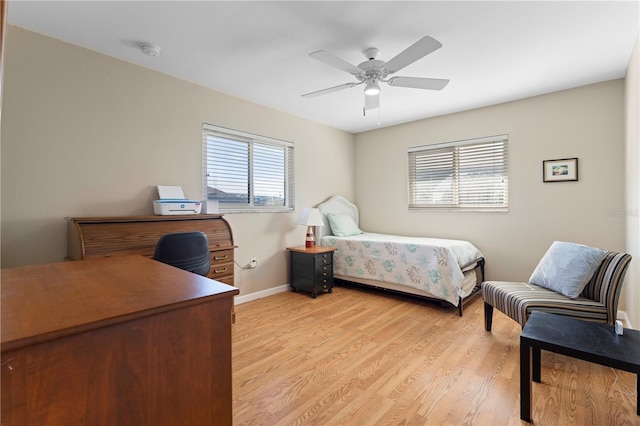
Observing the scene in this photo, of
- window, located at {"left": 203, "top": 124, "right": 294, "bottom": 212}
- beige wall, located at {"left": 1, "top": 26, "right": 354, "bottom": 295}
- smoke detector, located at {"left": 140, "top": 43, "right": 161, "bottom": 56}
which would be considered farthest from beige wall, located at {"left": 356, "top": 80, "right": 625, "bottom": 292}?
smoke detector, located at {"left": 140, "top": 43, "right": 161, "bottom": 56}

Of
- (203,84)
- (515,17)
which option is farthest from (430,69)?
(203,84)

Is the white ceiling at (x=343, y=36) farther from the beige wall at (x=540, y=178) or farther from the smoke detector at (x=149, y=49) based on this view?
the beige wall at (x=540, y=178)

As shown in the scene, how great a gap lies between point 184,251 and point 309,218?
6.56 ft

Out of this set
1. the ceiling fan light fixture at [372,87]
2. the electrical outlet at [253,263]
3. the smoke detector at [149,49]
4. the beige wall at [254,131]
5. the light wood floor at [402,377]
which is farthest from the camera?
the electrical outlet at [253,263]

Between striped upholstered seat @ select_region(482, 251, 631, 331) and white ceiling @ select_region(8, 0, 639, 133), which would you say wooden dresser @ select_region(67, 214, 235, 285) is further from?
striped upholstered seat @ select_region(482, 251, 631, 331)

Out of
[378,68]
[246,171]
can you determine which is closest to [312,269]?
[246,171]

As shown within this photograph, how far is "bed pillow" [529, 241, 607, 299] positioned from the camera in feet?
7.41

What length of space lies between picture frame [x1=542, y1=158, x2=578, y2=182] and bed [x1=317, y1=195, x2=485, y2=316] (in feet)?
3.75

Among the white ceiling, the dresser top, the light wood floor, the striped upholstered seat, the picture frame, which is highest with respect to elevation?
the white ceiling

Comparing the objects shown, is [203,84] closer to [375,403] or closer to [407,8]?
[407,8]

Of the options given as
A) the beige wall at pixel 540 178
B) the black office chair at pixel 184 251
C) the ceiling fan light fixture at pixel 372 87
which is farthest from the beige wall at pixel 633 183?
the black office chair at pixel 184 251

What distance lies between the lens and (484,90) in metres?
3.32

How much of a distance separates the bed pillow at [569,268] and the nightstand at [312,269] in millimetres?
2217

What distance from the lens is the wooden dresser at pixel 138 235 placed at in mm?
2176
